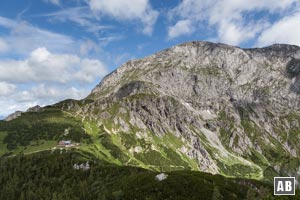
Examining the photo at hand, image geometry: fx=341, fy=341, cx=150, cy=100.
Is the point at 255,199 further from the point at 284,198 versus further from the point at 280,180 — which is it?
the point at 280,180

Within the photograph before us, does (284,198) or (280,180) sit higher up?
(280,180)

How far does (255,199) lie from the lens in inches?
7771

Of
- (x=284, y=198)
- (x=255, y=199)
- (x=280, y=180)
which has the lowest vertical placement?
(x=255, y=199)

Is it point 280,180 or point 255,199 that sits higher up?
point 280,180

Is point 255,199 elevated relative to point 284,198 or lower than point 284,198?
lower

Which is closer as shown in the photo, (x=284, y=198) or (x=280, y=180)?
(x=280, y=180)

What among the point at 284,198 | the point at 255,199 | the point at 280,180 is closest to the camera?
the point at 280,180

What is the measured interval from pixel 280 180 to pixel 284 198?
5514cm

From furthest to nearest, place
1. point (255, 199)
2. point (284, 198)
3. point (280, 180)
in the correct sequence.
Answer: point (255, 199) < point (284, 198) < point (280, 180)

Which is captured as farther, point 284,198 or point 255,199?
point 255,199

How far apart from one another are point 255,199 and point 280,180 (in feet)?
561

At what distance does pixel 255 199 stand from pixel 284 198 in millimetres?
116103

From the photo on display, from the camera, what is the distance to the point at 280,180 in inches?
1572

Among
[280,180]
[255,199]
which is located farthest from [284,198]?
[255,199]
